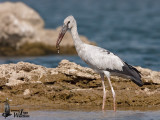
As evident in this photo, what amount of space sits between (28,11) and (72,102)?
16.7m

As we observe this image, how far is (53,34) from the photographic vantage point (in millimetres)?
25875

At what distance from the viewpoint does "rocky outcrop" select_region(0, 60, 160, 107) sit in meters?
10.8

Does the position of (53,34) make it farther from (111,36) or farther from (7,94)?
(7,94)

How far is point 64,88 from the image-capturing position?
35.9 ft

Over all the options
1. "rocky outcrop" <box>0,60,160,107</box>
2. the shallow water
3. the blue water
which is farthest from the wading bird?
the blue water

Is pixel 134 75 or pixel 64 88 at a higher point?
pixel 134 75

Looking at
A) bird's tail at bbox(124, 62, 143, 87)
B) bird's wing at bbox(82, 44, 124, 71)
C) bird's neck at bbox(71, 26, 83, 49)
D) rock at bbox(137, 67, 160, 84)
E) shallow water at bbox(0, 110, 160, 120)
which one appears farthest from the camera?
bird's neck at bbox(71, 26, 83, 49)

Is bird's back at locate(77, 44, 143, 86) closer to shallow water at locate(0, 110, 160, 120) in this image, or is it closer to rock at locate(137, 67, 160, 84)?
rock at locate(137, 67, 160, 84)

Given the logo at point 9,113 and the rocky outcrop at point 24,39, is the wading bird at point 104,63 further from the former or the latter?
the rocky outcrop at point 24,39

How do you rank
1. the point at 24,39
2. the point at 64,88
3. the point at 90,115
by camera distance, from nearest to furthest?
the point at 90,115 < the point at 64,88 < the point at 24,39

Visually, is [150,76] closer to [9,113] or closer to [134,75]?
[134,75]

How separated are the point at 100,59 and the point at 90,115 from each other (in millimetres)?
1839

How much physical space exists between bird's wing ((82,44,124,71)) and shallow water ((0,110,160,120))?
1286mm

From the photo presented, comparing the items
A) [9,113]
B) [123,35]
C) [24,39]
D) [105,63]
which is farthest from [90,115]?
[123,35]
